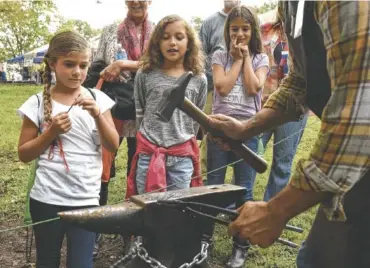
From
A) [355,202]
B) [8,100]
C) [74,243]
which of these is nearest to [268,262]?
[74,243]

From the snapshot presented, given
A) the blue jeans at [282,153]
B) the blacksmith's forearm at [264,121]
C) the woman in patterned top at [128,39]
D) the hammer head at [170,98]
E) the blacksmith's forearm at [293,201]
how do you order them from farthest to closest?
the blue jeans at [282,153] → the woman in patterned top at [128,39] → the blacksmith's forearm at [264,121] → the hammer head at [170,98] → the blacksmith's forearm at [293,201]

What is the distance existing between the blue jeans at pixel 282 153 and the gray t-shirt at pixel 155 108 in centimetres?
92

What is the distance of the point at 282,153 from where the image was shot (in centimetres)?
→ 414

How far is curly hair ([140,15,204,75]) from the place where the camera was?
3.45 meters

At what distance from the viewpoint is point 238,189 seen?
173 centimetres

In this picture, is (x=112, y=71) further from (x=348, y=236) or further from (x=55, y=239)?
(x=348, y=236)

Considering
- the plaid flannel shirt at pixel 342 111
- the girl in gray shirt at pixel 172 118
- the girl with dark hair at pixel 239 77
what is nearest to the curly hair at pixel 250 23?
the girl with dark hair at pixel 239 77

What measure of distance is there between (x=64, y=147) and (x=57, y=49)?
Result: 52cm

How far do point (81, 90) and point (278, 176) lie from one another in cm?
203

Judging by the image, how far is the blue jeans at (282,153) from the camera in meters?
4.08

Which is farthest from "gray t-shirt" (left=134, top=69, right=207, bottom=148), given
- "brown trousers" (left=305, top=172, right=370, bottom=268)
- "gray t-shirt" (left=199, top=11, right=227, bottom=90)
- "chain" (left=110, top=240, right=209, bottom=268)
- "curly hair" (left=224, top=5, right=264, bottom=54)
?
"chain" (left=110, top=240, right=209, bottom=268)

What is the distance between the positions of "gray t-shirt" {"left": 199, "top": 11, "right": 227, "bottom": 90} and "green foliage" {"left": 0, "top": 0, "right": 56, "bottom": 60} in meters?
14.9

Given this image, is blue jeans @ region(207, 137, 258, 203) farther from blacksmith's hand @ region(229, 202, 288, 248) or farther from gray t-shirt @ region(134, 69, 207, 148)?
blacksmith's hand @ region(229, 202, 288, 248)

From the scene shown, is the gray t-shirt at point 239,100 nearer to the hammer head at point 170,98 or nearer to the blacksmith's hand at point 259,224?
the hammer head at point 170,98
